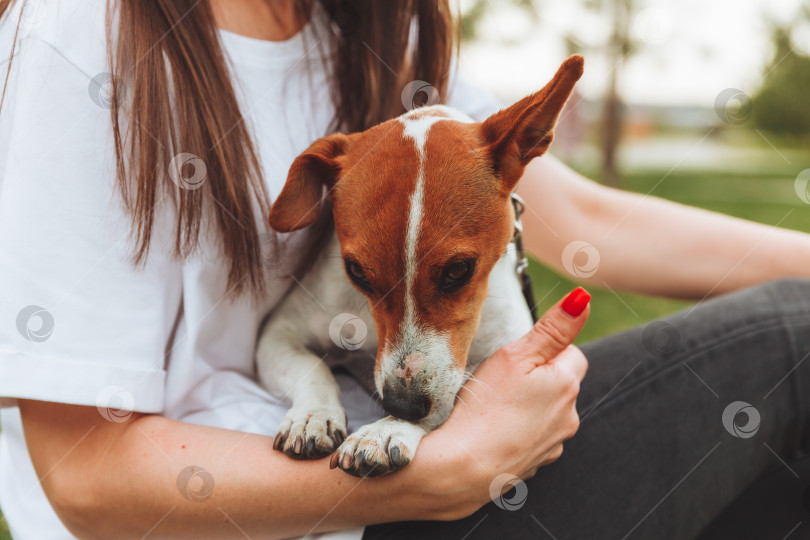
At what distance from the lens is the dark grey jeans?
1629 mm

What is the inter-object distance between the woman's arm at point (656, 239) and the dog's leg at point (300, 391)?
103 centimetres

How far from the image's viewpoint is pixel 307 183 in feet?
5.43

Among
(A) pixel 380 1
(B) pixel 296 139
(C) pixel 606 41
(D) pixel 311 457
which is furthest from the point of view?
(C) pixel 606 41

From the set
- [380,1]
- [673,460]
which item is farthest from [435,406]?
[380,1]

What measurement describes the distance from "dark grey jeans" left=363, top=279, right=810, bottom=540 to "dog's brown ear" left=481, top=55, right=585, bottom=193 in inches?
26.1

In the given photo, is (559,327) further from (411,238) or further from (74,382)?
(74,382)

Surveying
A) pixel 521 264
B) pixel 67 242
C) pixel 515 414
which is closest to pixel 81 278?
pixel 67 242

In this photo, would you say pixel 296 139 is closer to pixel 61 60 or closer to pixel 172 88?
pixel 172 88

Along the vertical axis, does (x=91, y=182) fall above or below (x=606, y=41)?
above

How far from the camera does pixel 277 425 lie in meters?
1.70

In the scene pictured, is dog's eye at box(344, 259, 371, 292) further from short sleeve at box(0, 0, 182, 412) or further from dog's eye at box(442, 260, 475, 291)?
short sleeve at box(0, 0, 182, 412)

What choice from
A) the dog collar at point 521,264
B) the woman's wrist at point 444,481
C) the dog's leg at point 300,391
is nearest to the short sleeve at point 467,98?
the dog collar at point 521,264

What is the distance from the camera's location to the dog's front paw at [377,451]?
4.60ft

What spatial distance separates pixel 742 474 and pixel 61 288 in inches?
70.9
